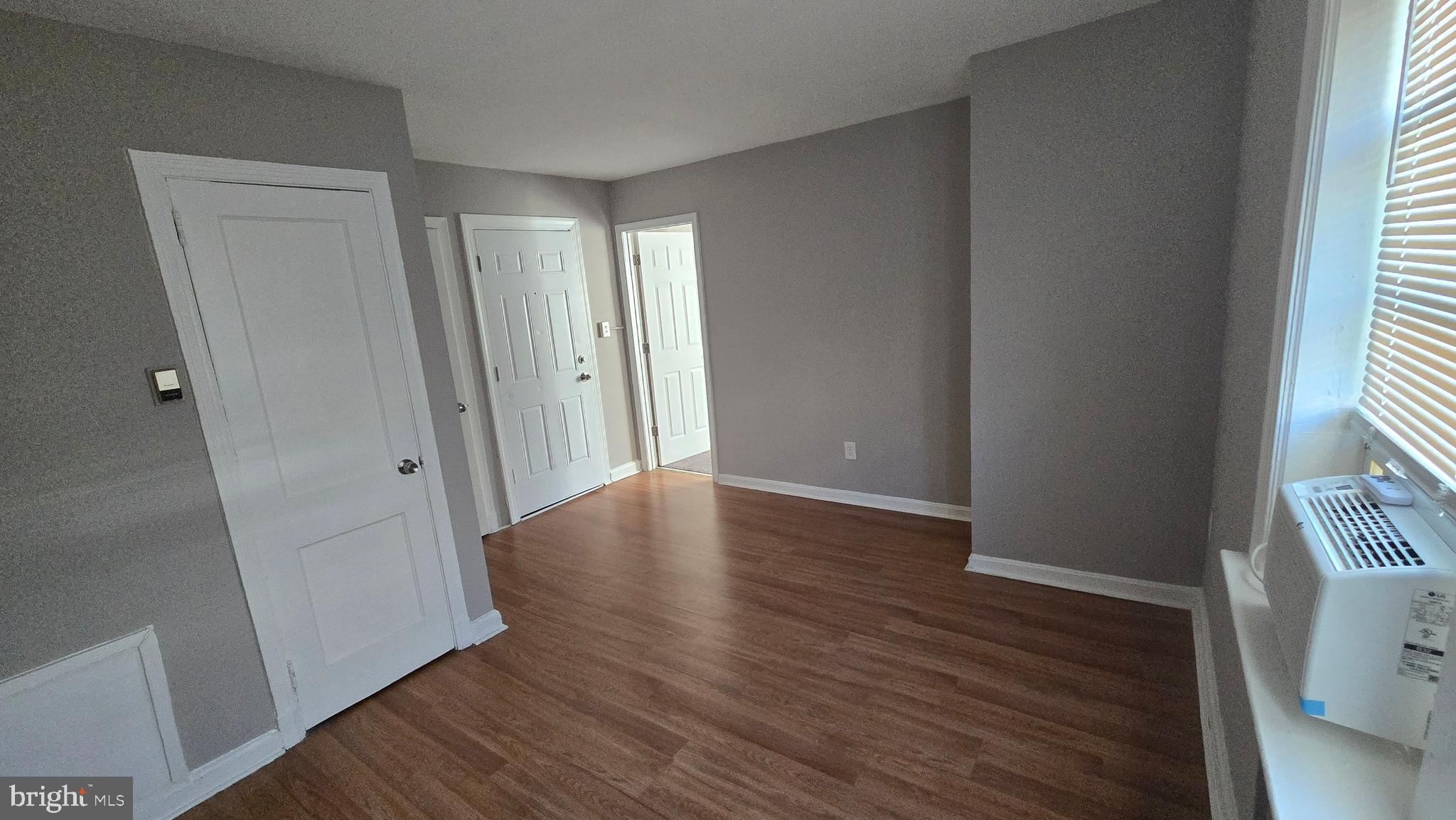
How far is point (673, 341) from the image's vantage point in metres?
5.14

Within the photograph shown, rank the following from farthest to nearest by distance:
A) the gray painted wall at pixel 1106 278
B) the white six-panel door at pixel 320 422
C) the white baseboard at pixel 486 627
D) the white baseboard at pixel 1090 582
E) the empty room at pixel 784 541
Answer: the white baseboard at pixel 486 627 → the white baseboard at pixel 1090 582 → the gray painted wall at pixel 1106 278 → the white six-panel door at pixel 320 422 → the empty room at pixel 784 541

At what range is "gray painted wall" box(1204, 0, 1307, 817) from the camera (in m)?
1.39

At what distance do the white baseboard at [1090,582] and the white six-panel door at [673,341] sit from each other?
8.67 ft

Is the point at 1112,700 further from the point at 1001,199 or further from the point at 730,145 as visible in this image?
the point at 730,145

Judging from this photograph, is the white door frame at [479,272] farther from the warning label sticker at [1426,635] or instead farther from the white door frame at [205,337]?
the warning label sticker at [1426,635]

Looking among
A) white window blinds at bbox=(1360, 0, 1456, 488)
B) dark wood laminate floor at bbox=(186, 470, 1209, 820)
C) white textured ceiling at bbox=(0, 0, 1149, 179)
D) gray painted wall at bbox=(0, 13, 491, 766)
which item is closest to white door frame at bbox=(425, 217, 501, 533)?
white textured ceiling at bbox=(0, 0, 1149, 179)

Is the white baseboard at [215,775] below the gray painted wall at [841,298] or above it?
below

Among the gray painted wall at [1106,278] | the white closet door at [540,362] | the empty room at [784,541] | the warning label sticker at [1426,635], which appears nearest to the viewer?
the warning label sticker at [1426,635]

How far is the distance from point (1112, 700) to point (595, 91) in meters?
3.13

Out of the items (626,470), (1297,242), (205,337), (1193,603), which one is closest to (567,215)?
(626,470)

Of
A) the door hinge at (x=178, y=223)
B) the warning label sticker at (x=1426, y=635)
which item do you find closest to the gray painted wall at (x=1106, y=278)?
the warning label sticker at (x=1426, y=635)

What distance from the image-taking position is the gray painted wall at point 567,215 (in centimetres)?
369

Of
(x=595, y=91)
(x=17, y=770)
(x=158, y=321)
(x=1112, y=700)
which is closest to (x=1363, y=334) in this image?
(x=1112, y=700)

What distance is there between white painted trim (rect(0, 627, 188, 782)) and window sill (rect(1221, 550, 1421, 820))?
2795 millimetres
